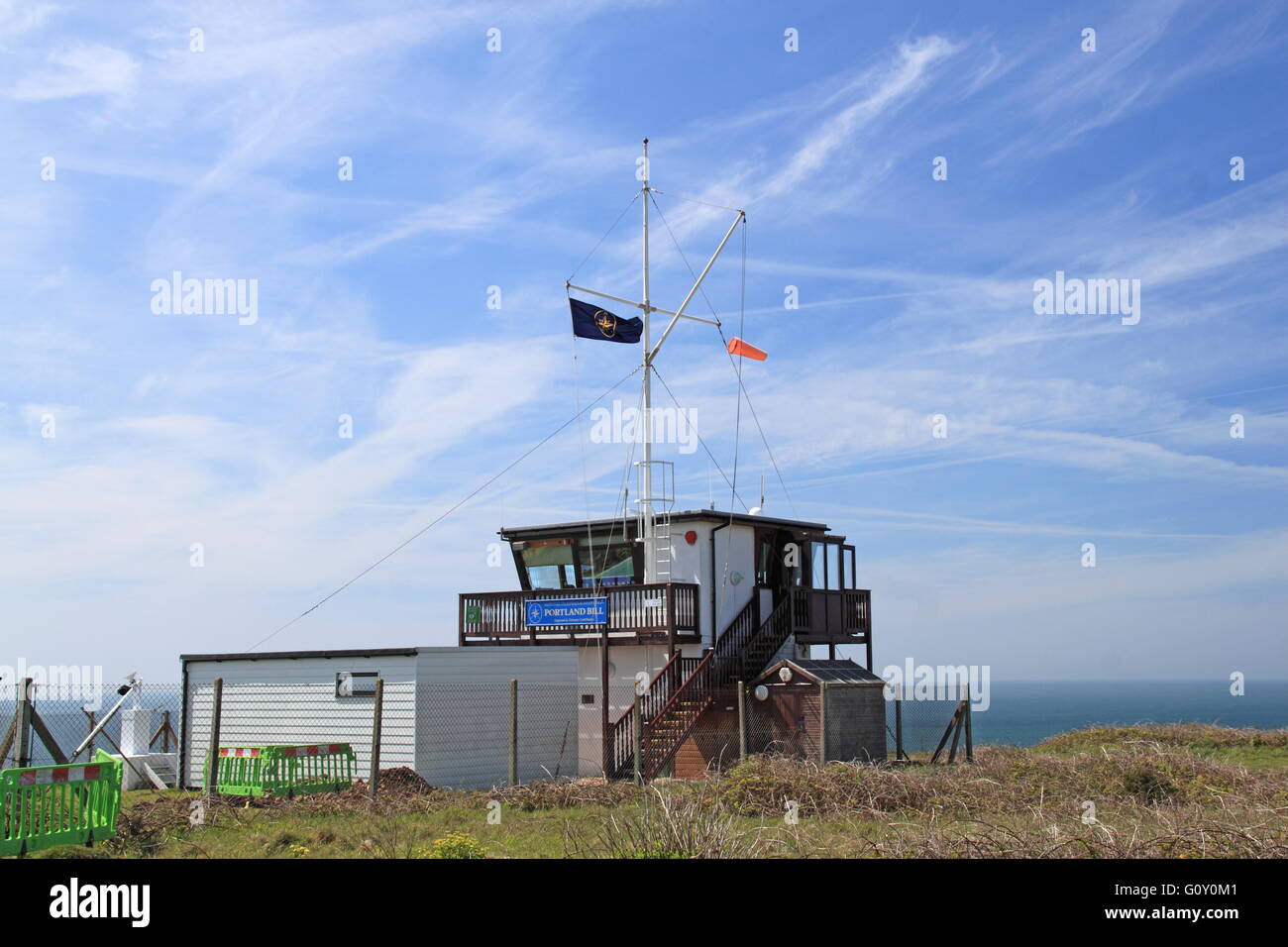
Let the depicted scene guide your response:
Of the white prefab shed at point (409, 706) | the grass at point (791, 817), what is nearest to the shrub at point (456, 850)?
the grass at point (791, 817)

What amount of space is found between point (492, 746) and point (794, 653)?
326 inches

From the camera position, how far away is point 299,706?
20844mm

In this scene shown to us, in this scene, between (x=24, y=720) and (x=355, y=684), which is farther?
(x=355, y=684)

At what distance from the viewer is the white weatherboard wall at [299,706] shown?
64.0 feet

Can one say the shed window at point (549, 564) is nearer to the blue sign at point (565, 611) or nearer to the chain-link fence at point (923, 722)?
the blue sign at point (565, 611)

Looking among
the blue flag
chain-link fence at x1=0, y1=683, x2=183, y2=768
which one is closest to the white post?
the blue flag

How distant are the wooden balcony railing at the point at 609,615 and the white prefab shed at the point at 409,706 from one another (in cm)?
180

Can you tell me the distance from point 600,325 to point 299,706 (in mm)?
9576

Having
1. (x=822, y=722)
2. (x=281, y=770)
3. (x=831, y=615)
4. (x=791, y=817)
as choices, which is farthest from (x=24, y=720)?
(x=831, y=615)

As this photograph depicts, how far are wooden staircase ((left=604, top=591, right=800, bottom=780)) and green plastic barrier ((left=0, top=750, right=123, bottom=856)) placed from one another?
9.24m

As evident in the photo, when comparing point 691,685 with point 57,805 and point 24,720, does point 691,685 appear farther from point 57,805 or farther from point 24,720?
point 57,805
